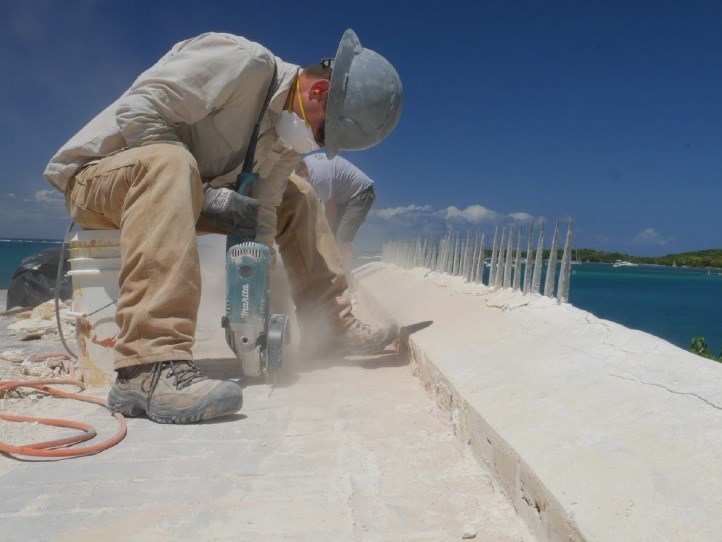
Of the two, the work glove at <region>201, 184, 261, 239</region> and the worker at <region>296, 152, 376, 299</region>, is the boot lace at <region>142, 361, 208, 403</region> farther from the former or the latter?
Answer: the worker at <region>296, 152, 376, 299</region>

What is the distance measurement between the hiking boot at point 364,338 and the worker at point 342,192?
2.64 m

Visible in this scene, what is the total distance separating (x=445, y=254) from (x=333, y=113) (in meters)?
4.32

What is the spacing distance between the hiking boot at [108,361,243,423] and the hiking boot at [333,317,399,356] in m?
1.08

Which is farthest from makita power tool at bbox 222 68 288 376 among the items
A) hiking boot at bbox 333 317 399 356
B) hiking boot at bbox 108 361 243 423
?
hiking boot at bbox 333 317 399 356

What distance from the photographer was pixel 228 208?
2273 mm

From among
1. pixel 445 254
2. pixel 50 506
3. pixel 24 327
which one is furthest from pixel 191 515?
pixel 445 254

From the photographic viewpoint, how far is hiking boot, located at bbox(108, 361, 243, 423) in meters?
1.92

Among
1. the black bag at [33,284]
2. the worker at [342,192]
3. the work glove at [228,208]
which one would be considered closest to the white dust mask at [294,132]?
the work glove at [228,208]

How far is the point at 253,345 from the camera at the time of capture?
92.5 inches

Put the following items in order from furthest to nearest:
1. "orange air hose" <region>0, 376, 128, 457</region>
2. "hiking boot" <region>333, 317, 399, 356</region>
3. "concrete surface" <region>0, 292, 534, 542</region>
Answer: "hiking boot" <region>333, 317, 399, 356</region>
"orange air hose" <region>0, 376, 128, 457</region>
"concrete surface" <region>0, 292, 534, 542</region>

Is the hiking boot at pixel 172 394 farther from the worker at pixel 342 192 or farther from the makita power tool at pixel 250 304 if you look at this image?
the worker at pixel 342 192

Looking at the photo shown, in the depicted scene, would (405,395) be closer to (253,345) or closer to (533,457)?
(253,345)

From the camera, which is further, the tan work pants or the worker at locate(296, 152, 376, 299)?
the worker at locate(296, 152, 376, 299)

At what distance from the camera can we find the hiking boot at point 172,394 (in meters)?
1.92
